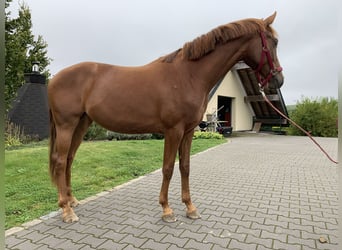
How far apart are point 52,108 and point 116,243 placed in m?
1.77

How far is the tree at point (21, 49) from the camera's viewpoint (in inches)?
456

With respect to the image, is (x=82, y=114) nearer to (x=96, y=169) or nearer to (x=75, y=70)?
(x=75, y=70)

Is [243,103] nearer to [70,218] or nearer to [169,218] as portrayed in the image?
[169,218]

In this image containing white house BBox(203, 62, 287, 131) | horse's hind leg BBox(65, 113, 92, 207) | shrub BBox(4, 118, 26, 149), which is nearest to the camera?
horse's hind leg BBox(65, 113, 92, 207)

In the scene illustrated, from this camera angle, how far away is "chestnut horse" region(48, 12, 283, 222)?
2811 millimetres

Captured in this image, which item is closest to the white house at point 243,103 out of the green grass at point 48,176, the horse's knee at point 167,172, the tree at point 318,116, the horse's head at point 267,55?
the tree at point 318,116

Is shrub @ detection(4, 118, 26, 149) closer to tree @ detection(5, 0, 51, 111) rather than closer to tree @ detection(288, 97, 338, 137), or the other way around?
tree @ detection(5, 0, 51, 111)

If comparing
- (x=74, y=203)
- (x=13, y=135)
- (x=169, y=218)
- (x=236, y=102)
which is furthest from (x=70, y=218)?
(x=236, y=102)

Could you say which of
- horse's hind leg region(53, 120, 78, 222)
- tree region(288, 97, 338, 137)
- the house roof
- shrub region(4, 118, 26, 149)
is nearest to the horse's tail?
horse's hind leg region(53, 120, 78, 222)

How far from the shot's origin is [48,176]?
4703 millimetres

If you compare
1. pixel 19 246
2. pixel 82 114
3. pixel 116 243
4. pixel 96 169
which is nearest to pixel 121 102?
pixel 82 114

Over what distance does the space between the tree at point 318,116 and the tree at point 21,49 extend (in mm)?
16935

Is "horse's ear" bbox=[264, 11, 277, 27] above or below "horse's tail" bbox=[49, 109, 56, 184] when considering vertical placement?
above

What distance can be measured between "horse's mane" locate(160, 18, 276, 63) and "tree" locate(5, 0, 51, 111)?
9.97 meters
